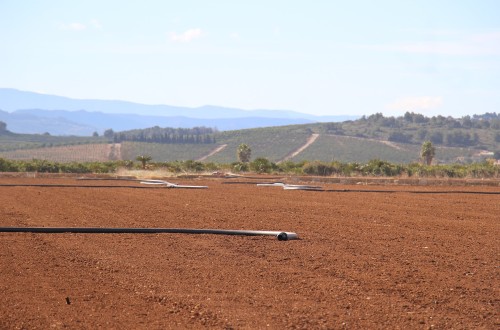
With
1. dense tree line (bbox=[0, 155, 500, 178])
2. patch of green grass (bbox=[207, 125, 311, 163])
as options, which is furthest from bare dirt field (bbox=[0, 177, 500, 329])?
patch of green grass (bbox=[207, 125, 311, 163])

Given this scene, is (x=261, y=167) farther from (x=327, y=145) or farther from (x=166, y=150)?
(x=166, y=150)

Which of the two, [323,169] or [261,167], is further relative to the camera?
[261,167]

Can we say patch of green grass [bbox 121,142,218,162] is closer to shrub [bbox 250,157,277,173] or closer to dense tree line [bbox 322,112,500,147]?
dense tree line [bbox 322,112,500,147]

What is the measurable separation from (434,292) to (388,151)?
95368mm

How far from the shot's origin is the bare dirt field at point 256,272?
22.6 ft

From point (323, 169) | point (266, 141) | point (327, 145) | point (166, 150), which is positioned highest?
point (323, 169)

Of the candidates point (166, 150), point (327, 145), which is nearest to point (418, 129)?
point (327, 145)

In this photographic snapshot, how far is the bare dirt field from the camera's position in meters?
6.88

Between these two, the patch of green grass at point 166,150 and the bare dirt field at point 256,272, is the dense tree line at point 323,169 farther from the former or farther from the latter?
the patch of green grass at point 166,150

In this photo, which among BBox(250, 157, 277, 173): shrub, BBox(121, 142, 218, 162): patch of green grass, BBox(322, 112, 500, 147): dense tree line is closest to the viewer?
BBox(250, 157, 277, 173): shrub

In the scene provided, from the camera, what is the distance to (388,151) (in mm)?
101938

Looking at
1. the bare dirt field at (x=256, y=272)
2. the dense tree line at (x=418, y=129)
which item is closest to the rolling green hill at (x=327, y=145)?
the dense tree line at (x=418, y=129)

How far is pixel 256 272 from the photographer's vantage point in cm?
916

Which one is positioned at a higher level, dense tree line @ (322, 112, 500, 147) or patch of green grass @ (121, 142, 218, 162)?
dense tree line @ (322, 112, 500, 147)
